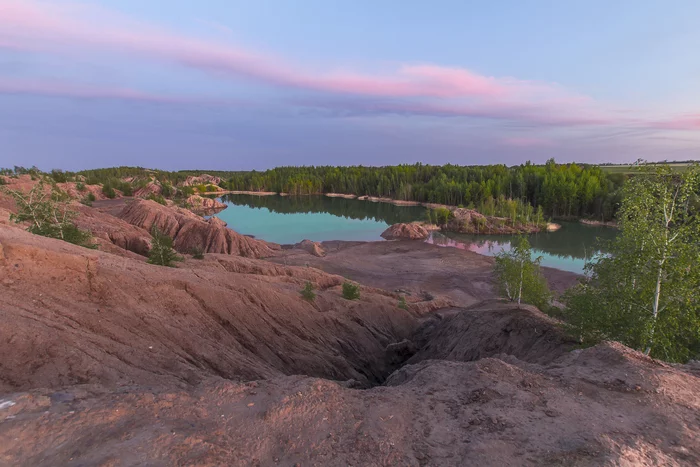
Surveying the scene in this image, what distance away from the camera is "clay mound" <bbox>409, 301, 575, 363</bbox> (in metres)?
13.3

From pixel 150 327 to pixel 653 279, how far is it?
50.5ft

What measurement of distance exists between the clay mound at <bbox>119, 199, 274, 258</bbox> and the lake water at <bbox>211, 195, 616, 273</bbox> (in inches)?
800

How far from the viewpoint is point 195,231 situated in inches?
1577

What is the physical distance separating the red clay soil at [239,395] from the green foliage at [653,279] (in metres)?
2.02

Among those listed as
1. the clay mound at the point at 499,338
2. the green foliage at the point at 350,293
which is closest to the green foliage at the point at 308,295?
the green foliage at the point at 350,293

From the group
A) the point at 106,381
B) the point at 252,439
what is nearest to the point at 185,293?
the point at 106,381

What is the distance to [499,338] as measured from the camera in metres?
15.1

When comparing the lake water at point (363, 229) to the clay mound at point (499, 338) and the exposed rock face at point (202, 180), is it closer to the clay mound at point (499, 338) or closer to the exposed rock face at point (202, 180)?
the clay mound at point (499, 338)

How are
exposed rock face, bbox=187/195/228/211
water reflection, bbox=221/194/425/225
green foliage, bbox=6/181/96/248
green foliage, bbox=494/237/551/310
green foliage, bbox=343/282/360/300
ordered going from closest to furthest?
1. green foliage, bbox=6/181/96/248
2. green foliage, bbox=343/282/360/300
3. green foliage, bbox=494/237/551/310
4. water reflection, bbox=221/194/425/225
5. exposed rock face, bbox=187/195/228/211

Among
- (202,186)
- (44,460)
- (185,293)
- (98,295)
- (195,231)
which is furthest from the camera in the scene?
(202,186)

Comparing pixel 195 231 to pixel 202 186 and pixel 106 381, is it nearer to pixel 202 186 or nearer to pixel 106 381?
pixel 106 381

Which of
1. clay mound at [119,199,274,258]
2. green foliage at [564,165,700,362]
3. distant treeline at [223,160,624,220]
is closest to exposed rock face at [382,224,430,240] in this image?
distant treeline at [223,160,624,220]

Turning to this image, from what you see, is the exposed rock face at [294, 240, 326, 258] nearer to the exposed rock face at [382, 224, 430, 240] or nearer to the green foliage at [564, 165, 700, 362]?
the exposed rock face at [382, 224, 430, 240]

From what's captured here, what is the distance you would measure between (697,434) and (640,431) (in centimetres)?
88
